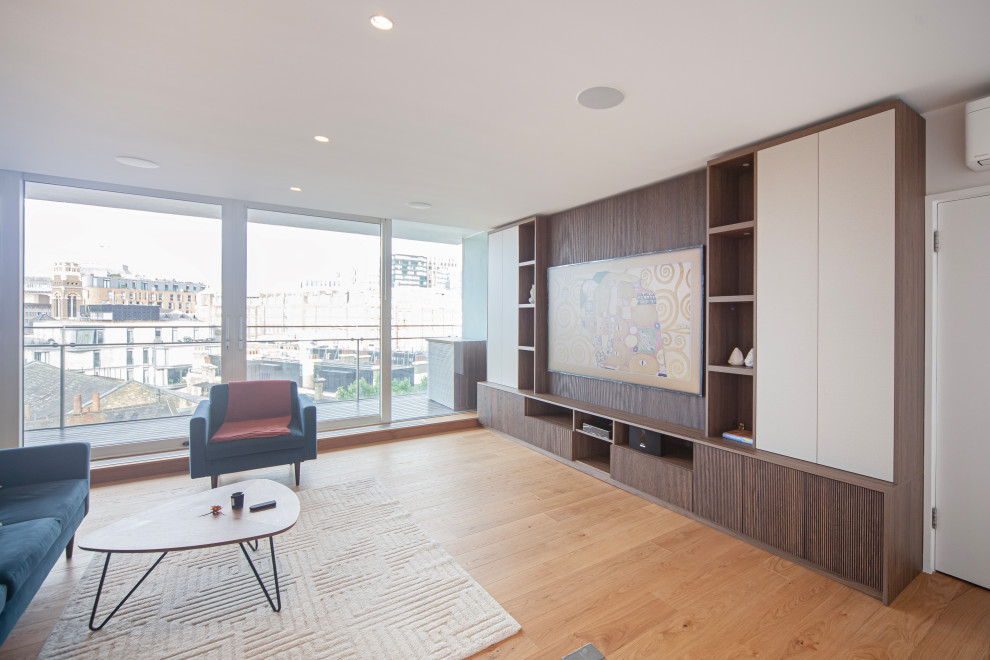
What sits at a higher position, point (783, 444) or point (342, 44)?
point (342, 44)

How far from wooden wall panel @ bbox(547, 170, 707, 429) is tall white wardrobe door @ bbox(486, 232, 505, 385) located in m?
0.81

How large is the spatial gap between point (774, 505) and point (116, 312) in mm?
5432

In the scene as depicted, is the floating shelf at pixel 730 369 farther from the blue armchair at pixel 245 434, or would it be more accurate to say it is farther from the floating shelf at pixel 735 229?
the blue armchair at pixel 245 434

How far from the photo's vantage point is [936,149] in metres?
2.31

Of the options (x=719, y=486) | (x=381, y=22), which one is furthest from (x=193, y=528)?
(x=719, y=486)

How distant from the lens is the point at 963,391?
2.25 metres

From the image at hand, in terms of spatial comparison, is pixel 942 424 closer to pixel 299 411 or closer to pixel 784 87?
pixel 784 87

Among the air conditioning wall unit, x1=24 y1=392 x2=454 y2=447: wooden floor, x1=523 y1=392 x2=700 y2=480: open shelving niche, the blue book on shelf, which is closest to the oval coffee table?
x1=24 y1=392 x2=454 y2=447: wooden floor

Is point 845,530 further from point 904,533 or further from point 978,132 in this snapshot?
point 978,132

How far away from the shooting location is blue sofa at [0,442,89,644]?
63.5 inches

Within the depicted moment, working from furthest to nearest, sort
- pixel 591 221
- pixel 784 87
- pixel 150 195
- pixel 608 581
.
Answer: pixel 591 221 < pixel 150 195 < pixel 608 581 < pixel 784 87

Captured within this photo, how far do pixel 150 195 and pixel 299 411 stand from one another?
96.2 inches

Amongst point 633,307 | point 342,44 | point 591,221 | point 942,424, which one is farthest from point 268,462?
point 942,424

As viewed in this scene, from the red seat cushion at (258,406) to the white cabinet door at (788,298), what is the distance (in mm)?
3477
